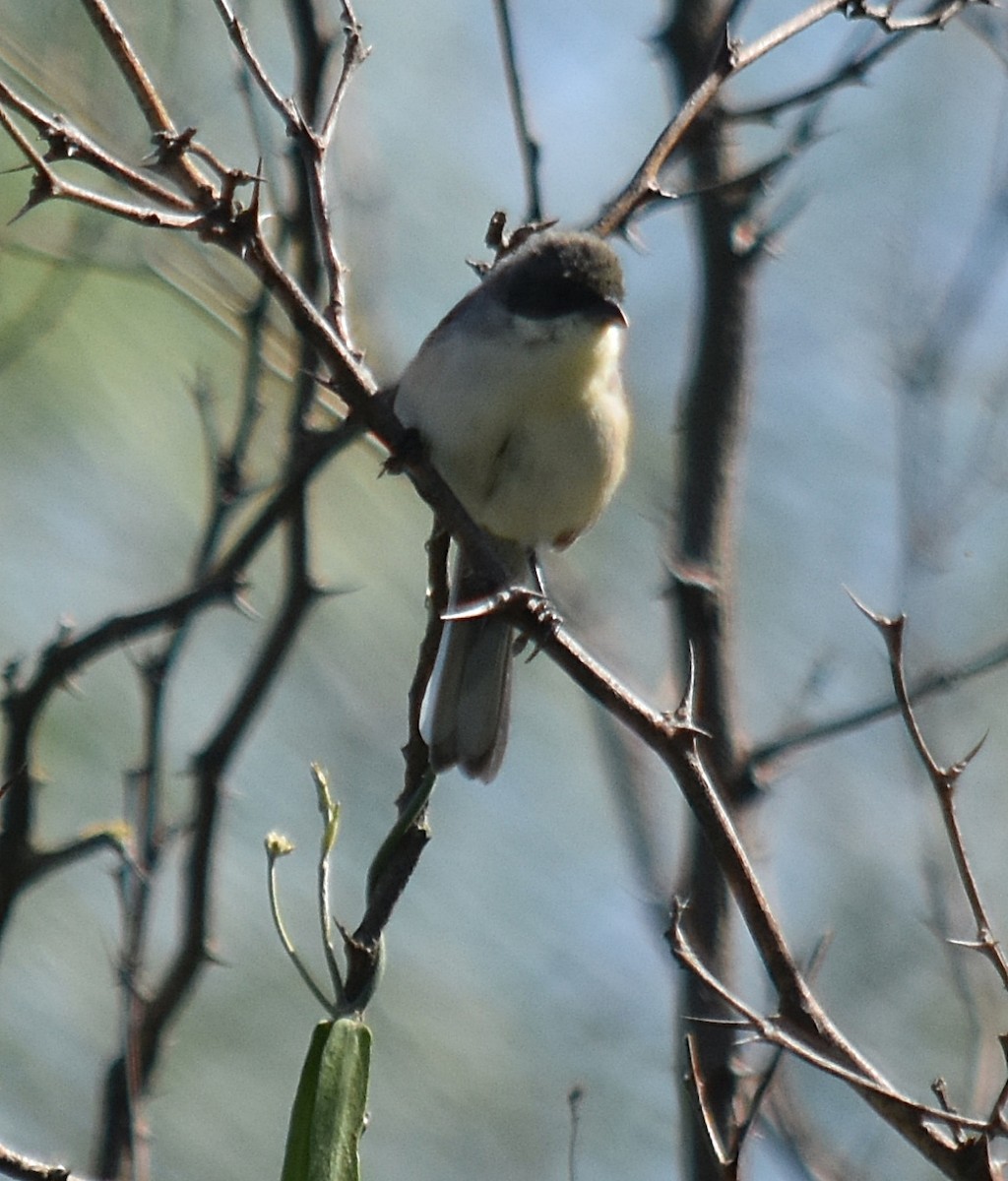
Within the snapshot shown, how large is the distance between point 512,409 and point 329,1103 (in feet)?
7.48

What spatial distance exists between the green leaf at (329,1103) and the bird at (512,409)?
1911 millimetres

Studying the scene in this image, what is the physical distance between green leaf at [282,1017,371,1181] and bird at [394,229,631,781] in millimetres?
1911

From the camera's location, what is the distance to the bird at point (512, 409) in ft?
12.8

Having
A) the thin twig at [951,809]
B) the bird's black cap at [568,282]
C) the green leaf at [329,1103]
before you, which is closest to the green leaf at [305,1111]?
the green leaf at [329,1103]

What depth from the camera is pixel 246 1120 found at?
581 centimetres

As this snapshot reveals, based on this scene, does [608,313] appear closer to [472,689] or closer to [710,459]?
[710,459]

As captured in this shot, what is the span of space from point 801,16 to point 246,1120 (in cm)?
414

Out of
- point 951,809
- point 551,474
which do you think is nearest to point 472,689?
point 551,474

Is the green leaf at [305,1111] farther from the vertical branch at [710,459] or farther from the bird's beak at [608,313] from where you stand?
the bird's beak at [608,313]

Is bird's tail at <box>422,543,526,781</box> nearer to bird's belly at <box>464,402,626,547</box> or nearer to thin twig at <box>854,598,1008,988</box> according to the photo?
bird's belly at <box>464,402,626,547</box>

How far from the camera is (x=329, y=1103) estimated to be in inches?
73.8

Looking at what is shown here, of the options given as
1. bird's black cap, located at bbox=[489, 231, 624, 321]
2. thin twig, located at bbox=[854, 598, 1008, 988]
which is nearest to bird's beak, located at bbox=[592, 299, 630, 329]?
bird's black cap, located at bbox=[489, 231, 624, 321]

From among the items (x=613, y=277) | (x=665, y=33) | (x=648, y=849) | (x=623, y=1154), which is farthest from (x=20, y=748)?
(x=623, y=1154)

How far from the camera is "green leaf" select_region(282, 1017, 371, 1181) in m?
1.87
